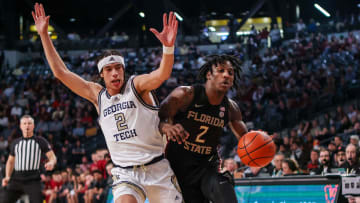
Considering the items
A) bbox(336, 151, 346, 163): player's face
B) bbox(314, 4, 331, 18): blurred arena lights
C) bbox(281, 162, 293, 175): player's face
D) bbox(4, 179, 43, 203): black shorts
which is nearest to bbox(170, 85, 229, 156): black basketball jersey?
bbox(281, 162, 293, 175): player's face

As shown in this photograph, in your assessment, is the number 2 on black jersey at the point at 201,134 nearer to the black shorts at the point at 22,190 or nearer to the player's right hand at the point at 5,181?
the black shorts at the point at 22,190

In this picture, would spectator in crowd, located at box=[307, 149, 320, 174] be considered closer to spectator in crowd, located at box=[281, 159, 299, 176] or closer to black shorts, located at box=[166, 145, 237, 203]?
spectator in crowd, located at box=[281, 159, 299, 176]

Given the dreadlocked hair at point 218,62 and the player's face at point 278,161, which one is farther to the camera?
the player's face at point 278,161

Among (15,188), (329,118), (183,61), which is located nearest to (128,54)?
(183,61)

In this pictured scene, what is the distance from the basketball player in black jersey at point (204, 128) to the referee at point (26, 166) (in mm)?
3570

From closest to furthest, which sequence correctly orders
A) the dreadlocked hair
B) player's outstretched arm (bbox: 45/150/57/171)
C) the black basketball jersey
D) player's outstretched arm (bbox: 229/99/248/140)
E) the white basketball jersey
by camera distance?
the white basketball jersey → the black basketball jersey → the dreadlocked hair → player's outstretched arm (bbox: 229/99/248/140) → player's outstretched arm (bbox: 45/150/57/171)

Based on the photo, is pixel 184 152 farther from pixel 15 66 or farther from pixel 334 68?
pixel 15 66

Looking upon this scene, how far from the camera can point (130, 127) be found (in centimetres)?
430

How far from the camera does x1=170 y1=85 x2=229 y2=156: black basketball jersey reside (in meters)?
4.61

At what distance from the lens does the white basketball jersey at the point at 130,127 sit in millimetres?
4307

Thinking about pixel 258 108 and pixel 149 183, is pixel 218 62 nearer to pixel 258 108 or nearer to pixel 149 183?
pixel 149 183

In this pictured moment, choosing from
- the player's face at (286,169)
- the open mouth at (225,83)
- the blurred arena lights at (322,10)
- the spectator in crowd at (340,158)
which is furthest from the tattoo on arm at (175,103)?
the blurred arena lights at (322,10)

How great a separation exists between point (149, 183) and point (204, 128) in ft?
2.41

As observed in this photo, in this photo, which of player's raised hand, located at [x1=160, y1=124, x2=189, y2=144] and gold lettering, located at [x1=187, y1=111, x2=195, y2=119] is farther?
gold lettering, located at [x1=187, y1=111, x2=195, y2=119]
